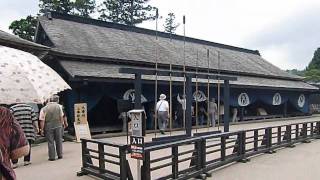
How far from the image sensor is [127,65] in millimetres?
17609

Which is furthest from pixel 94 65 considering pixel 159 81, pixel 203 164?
pixel 203 164

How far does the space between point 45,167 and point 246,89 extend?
52.2ft

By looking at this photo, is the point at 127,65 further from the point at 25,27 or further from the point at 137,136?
the point at 25,27

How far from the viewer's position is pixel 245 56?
30.1 m

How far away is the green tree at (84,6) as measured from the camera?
3851 cm

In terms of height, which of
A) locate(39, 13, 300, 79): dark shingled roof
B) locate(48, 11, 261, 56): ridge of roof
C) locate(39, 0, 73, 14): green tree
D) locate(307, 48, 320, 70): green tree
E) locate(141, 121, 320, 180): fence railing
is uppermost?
locate(39, 0, 73, 14): green tree

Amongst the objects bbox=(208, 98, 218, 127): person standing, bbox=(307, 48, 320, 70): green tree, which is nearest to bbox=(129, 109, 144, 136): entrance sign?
bbox=(208, 98, 218, 127): person standing

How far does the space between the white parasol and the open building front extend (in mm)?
5887

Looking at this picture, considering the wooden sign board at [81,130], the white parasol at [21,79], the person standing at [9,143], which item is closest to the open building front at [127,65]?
the wooden sign board at [81,130]

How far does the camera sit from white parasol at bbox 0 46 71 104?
300cm

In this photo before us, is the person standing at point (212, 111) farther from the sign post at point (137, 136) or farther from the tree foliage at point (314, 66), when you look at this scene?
the tree foliage at point (314, 66)

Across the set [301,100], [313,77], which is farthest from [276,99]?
[313,77]

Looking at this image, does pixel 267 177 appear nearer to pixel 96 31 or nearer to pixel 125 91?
pixel 125 91

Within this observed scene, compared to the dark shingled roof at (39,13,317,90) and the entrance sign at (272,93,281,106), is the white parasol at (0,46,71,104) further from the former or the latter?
the entrance sign at (272,93,281,106)
